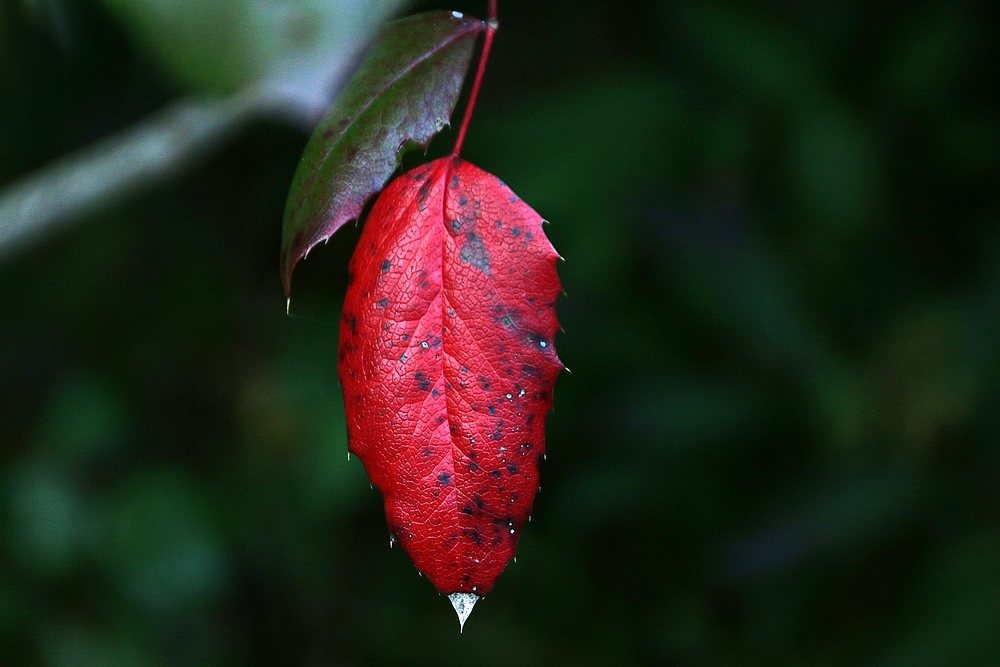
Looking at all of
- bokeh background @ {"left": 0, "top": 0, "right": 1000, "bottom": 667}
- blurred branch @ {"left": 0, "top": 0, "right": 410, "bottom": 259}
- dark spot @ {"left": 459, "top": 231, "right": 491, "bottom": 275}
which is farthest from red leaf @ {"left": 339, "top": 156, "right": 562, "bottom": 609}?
bokeh background @ {"left": 0, "top": 0, "right": 1000, "bottom": 667}

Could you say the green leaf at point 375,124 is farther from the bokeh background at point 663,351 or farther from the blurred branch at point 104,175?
the bokeh background at point 663,351

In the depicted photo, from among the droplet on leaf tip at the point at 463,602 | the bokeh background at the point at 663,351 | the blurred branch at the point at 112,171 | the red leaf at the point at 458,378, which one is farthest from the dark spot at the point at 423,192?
the bokeh background at the point at 663,351

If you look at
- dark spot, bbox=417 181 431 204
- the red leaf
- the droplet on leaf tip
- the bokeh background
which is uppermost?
dark spot, bbox=417 181 431 204

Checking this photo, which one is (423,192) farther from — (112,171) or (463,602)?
(112,171)

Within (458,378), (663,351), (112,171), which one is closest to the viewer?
(458,378)

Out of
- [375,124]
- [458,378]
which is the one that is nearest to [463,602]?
[458,378]

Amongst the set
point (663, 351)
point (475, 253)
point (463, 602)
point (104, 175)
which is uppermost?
point (475, 253)

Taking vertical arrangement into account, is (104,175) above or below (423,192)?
below

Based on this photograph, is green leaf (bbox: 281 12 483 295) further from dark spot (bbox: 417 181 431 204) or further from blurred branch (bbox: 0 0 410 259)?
blurred branch (bbox: 0 0 410 259)
